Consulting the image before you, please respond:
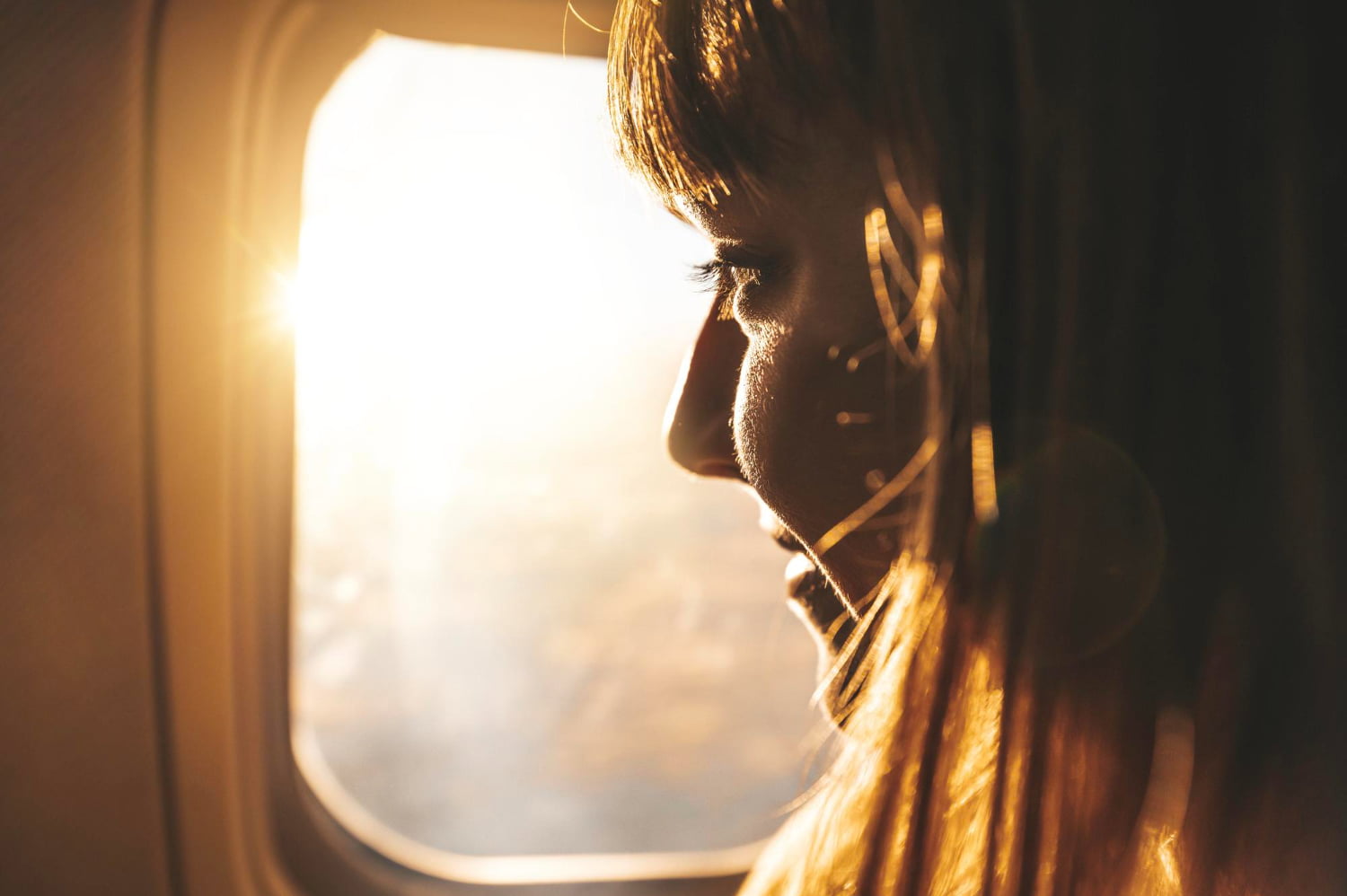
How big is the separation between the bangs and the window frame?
23.5 inches

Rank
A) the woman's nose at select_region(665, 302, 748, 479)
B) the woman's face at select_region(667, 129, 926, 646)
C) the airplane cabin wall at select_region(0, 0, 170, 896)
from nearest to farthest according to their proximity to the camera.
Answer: the woman's face at select_region(667, 129, 926, 646)
the woman's nose at select_region(665, 302, 748, 479)
the airplane cabin wall at select_region(0, 0, 170, 896)

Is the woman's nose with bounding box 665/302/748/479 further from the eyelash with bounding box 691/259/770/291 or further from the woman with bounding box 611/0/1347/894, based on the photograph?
the woman with bounding box 611/0/1347/894

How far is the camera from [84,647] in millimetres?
1126

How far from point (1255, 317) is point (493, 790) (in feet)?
4.96

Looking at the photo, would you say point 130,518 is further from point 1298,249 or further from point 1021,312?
point 1298,249

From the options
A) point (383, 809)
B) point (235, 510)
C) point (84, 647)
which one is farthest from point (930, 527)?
point (383, 809)

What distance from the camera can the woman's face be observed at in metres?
0.59

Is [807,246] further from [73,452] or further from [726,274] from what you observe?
[73,452]

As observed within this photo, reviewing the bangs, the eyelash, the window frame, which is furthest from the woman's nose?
the window frame

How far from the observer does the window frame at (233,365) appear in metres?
1.08

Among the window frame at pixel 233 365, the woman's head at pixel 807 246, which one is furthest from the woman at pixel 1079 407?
the window frame at pixel 233 365

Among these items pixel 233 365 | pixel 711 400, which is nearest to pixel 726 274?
pixel 711 400

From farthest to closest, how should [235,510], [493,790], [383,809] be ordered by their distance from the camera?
[493,790], [383,809], [235,510]

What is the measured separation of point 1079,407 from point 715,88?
1.07 ft
